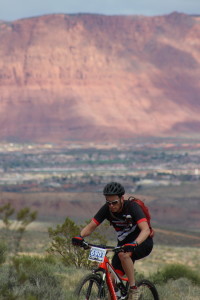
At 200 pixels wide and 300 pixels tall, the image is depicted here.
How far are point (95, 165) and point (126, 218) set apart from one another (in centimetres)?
11540

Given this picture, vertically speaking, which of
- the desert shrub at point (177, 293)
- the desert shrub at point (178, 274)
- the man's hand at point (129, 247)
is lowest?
the desert shrub at point (178, 274)

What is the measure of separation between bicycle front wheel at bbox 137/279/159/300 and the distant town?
249 ft

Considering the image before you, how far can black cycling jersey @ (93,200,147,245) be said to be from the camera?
8.08 m

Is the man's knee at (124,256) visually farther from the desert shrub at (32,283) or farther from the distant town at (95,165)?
the distant town at (95,165)

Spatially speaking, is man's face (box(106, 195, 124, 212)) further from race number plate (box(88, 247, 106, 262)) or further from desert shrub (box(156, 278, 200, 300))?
desert shrub (box(156, 278, 200, 300))

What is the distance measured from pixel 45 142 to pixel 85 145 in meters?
9.29

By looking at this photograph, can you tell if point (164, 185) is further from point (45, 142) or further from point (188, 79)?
point (188, 79)

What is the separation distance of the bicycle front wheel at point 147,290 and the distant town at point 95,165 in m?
76.0

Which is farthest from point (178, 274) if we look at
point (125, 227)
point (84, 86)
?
point (84, 86)

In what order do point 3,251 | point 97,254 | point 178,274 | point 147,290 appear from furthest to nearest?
1. point 178,274
2. point 3,251
3. point 147,290
4. point 97,254

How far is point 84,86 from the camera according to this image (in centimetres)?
17812

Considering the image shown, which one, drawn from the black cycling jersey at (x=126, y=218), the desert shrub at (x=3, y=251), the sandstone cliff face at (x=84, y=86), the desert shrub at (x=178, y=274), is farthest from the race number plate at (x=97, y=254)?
the sandstone cliff face at (x=84, y=86)

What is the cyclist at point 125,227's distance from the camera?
797 cm

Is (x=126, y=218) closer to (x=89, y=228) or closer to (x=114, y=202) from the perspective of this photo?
(x=114, y=202)
